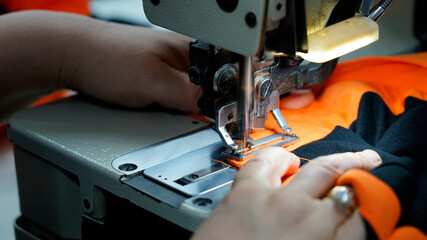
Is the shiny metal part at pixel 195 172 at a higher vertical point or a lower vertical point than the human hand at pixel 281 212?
lower

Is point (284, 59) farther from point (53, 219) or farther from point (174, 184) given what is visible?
point (53, 219)

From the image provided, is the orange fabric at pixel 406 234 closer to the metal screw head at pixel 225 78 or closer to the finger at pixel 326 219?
the finger at pixel 326 219

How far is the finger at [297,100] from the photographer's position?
46.2 inches

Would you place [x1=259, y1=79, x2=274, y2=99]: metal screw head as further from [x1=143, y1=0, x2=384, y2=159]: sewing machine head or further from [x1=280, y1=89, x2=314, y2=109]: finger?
[x1=280, y1=89, x2=314, y2=109]: finger

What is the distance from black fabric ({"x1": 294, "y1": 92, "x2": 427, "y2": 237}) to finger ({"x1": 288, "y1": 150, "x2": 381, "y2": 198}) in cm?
4

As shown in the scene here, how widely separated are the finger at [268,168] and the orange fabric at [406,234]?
0.18m

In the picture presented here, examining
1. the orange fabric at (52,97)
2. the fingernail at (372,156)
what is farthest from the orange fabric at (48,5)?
the fingernail at (372,156)

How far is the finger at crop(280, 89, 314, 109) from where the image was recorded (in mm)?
1173

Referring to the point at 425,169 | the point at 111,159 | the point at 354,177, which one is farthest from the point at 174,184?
the point at 425,169

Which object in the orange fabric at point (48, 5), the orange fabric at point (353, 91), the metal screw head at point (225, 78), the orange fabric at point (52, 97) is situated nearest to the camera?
the metal screw head at point (225, 78)

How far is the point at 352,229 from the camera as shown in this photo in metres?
0.69

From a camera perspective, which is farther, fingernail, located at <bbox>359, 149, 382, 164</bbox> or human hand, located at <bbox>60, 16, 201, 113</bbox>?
human hand, located at <bbox>60, 16, 201, 113</bbox>

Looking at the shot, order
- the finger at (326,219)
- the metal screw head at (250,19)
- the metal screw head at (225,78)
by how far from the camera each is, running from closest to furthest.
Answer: the finger at (326,219), the metal screw head at (250,19), the metal screw head at (225,78)

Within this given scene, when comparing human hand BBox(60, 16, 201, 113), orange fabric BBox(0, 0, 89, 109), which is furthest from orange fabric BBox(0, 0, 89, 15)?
human hand BBox(60, 16, 201, 113)
